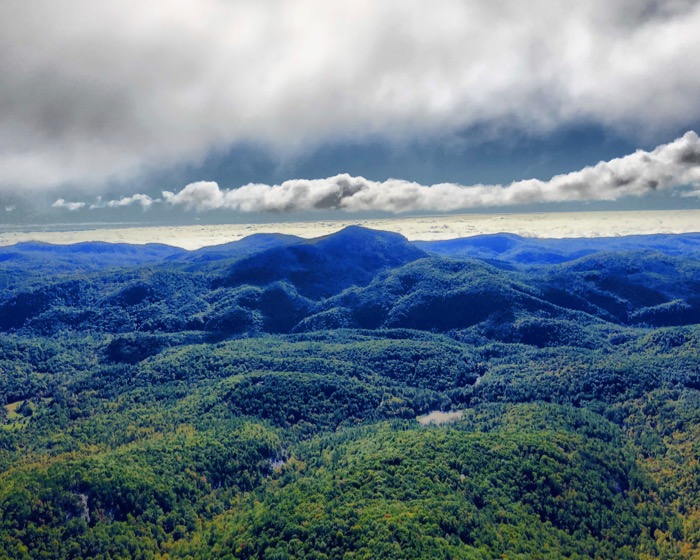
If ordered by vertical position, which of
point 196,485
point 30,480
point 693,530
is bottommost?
point 693,530

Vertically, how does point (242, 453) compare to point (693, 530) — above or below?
above

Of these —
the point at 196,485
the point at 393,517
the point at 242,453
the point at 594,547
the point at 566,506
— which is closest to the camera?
the point at 393,517

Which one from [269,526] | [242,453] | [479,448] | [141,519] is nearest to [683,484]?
[479,448]

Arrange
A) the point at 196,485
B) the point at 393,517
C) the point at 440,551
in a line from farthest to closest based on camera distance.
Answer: the point at 196,485 < the point at 393,517 < the point at 440,551

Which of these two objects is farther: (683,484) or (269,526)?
(683,484)

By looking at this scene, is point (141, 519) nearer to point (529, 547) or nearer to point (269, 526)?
point (269, 526)

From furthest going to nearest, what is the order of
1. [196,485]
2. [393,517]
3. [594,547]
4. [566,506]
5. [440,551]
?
[196,485] < [566,506] < [594,547] < [393,517] < [440,551]

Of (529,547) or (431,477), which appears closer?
(529,547)

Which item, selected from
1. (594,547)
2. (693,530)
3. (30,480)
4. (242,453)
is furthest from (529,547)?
(30,480)

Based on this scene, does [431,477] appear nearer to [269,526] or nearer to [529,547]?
[529,547]
